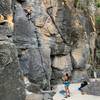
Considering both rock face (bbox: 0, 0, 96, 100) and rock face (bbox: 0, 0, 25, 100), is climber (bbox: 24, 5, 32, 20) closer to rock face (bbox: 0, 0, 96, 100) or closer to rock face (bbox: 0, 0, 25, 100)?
rock face (bbox: 0, 0, 96, 100)

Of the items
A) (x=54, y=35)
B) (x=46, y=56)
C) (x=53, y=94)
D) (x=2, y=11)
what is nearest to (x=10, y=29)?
(x=2, y=11)

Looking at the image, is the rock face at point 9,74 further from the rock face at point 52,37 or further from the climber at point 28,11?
the climber at point 28,11

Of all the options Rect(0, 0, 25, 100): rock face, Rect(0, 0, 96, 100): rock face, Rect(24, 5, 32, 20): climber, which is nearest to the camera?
Rect(0, 0, 25, 100): rock face

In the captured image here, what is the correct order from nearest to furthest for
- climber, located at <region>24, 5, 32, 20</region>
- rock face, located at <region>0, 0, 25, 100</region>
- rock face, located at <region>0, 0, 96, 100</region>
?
rock face, located at <region>0, 0, 25, 100</region> → rock face, located at <region>0, 0, 96, 100</region> → climber, located at <region>24, 5, 32, 20</region>

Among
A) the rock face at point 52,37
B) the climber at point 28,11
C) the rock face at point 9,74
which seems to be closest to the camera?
the rock face at point 9,74

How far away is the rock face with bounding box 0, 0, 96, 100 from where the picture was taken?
18141mm

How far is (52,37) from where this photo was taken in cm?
2188

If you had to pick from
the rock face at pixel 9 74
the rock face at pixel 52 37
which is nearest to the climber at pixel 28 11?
the rock face at pixel 52 37

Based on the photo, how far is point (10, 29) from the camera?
454 inches

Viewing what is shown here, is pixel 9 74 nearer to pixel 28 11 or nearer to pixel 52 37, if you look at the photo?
pixel 28 11

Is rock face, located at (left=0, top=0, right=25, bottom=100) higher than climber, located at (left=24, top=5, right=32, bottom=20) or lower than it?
lower

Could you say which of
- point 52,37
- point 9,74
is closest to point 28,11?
point 52,37

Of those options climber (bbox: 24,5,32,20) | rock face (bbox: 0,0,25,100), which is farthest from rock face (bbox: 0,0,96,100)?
rock face (bbox: 0,0,25,100)

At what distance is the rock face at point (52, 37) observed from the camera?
18.1m
